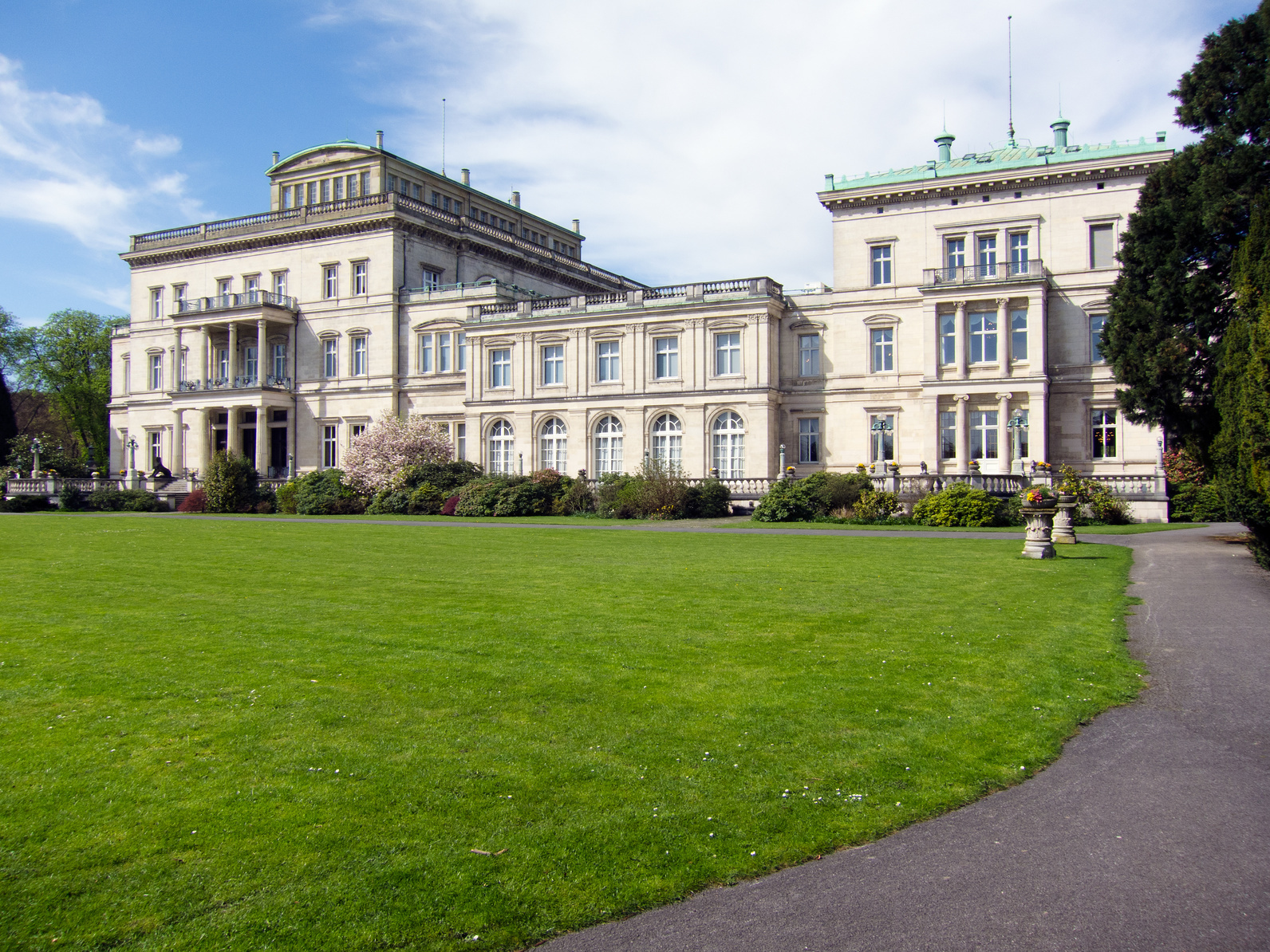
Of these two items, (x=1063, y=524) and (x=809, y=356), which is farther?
(x=809, y=356)

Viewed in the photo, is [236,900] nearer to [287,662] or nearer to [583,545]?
[287,662]

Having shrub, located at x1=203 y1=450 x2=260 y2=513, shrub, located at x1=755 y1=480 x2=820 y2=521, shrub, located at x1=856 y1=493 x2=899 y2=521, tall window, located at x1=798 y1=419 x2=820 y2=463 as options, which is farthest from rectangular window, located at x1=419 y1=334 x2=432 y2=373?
shrub, located at x1=856 y1=493 x2=899 y2=521

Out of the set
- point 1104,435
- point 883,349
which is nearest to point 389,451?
point 883,349

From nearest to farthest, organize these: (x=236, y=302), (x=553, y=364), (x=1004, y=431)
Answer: (x=1004, y=431) < (x=553, y=364) < (x=236, y=302)

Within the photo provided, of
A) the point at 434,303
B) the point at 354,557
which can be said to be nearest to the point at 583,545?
the point at 354,557

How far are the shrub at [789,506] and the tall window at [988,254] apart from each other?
15525 mm

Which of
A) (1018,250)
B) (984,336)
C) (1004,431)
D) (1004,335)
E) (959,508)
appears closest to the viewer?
(959,508)

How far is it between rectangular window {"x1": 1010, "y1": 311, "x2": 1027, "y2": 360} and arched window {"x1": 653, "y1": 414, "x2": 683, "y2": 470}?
1608cm

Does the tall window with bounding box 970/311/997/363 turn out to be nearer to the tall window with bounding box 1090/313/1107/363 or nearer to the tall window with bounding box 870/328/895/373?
the tall window with bounding box 870/328/895/373

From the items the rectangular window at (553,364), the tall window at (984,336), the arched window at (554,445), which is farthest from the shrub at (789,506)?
the rectangular window at (553,364)

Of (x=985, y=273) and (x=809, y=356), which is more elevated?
(x=985, y=273)

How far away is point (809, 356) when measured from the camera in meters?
45.0

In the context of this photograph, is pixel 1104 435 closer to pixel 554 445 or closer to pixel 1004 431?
pixel 1004 431

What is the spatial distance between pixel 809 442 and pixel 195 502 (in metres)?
31.8
